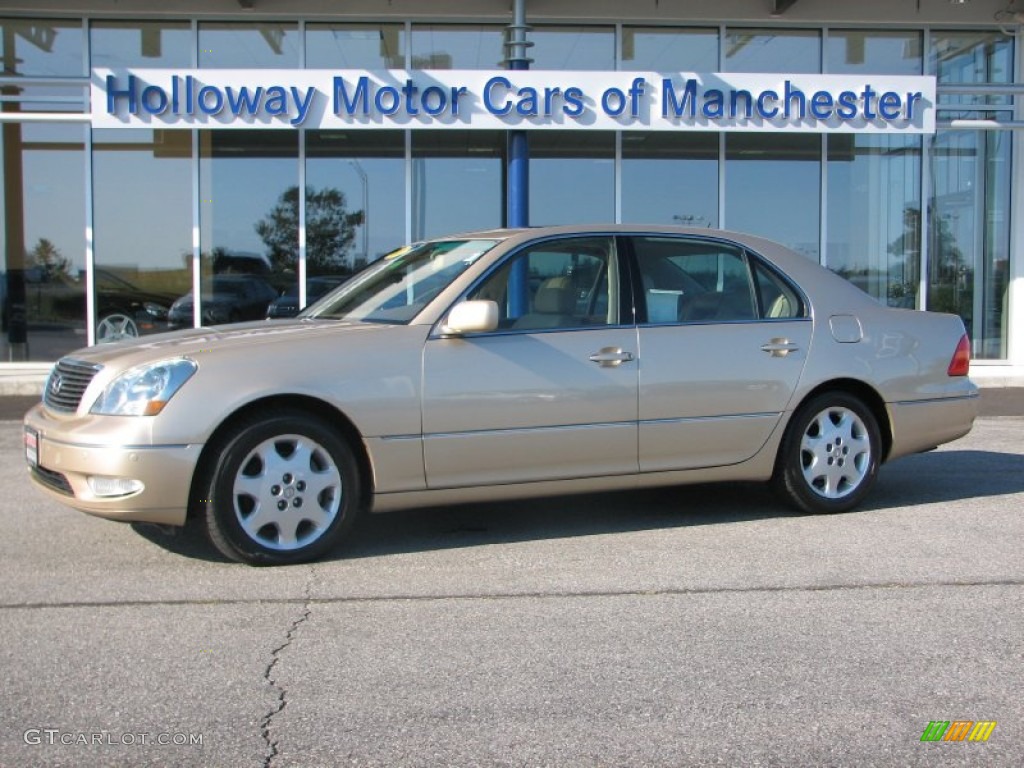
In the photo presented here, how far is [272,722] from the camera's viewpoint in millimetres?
3295

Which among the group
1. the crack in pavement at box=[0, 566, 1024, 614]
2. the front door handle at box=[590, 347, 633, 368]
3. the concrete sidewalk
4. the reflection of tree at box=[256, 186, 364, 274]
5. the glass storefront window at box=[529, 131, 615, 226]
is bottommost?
the crack in pavement at box=[0, 566, 1024, 614]

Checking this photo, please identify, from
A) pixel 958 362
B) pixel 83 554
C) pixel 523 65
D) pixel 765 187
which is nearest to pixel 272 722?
pixel 83 554

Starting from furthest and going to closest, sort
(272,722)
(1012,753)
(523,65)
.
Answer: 1. (523,65)
2. (272,722)
3. (1012,753)

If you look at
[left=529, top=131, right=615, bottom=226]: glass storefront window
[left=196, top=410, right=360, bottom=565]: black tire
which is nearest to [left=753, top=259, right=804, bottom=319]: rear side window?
[left=196, top=410, right=360, bottom=565]: black tire

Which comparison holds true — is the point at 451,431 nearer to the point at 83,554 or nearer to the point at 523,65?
the point at 83,554

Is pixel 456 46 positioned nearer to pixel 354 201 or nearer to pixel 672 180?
pixel 354 201

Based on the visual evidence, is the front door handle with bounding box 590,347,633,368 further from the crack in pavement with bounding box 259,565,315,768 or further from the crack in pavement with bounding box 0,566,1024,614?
the crack in pavement with bounding box 259,565,315,768

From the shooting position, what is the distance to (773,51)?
14469 mm

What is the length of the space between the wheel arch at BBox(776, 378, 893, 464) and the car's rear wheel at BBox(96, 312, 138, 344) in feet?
33.2

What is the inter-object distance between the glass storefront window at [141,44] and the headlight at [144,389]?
33.0ft

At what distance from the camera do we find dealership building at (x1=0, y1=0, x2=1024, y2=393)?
13.0 meters

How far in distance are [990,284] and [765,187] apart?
3347 millimetres

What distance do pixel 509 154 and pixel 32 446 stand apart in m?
8.60

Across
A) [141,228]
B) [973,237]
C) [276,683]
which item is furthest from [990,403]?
[276,683]
